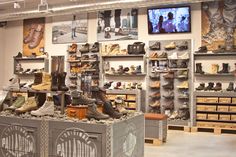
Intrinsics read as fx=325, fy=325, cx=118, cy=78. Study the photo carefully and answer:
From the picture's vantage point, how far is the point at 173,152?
18.2ft

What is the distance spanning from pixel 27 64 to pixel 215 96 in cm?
620

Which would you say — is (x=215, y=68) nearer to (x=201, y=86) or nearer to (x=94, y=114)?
(x=201, y=86)

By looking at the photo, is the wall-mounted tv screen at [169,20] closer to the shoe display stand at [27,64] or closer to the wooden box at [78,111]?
the shoe display stand at [27,64]

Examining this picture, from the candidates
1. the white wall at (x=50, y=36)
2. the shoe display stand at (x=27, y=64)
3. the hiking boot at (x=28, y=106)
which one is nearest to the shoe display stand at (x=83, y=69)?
the white wall at (x=50, y=36)

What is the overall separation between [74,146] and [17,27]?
342 inches

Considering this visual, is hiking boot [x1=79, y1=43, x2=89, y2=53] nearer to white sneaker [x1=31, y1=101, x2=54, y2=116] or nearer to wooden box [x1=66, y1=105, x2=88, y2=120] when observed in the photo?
white sneaker [x1=31, y1=101, x2=54, y2=116]

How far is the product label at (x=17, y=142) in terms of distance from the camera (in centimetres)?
353

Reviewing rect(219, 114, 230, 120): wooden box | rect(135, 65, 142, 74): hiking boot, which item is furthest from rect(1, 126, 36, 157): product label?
rect(135, 65, 142, 74): hiking boot

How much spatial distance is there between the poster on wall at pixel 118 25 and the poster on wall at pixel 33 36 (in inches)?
84.5

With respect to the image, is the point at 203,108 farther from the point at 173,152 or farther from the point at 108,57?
the point at 108,57

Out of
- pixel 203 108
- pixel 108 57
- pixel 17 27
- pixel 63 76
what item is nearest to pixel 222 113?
pixel 203 108

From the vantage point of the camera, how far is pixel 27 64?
10.8m

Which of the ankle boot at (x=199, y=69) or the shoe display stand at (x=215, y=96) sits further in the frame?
the ankle boot at (x=199, y=69)

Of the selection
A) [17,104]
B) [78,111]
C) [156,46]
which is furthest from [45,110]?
[156,46]
